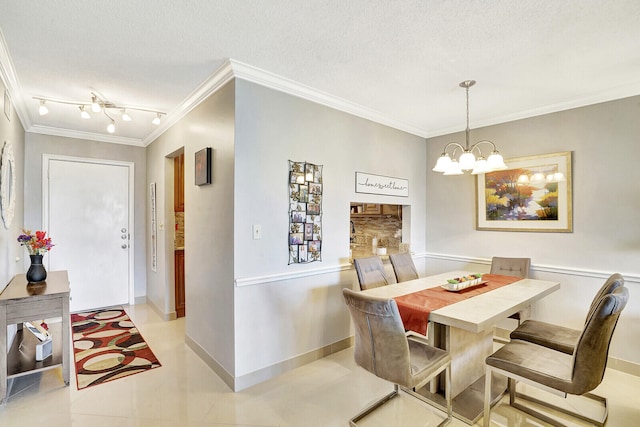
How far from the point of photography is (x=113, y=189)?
4367mm

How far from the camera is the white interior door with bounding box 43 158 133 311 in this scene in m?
4.00

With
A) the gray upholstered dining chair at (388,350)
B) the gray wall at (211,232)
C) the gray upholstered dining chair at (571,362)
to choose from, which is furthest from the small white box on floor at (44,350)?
the gray upholstered dining chair at (571,362)

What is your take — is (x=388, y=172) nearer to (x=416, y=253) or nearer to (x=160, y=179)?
(x=416, y=253)

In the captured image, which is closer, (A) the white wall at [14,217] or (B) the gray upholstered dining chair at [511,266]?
(A) the white wall at [14,217]

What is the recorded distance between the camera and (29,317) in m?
2.28

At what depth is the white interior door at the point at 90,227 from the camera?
4.00m

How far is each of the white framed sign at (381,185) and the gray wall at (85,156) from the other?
129 inches

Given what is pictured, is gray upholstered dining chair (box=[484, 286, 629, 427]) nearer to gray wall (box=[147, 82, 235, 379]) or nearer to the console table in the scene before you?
gray wall (box=[147, 82, 235, 379])

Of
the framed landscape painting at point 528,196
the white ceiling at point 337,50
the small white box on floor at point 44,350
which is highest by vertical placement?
the white ceiling at point 337,50

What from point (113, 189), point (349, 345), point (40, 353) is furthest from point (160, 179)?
point (349, 345)

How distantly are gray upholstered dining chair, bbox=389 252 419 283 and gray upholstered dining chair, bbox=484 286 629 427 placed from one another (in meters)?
1.13

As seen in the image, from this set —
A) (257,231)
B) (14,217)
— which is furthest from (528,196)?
(14,217)

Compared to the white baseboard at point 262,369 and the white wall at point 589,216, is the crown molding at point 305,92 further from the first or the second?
the white baseboard at point 262,369

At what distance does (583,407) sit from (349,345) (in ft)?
5.86
